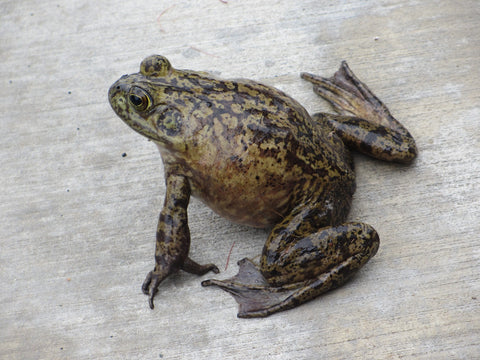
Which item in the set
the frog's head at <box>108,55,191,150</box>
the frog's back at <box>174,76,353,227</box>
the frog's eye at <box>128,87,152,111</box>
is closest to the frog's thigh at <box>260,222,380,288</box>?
the frog's back at <box>174,76,353,227</box>

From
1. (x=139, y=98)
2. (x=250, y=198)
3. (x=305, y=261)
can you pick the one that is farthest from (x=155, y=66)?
(x=305, y=261)

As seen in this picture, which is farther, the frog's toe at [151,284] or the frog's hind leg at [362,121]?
the frog's hind leg at [362,121]

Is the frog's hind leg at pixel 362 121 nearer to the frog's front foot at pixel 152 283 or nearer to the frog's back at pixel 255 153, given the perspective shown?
the frog's back at pixel 255 153

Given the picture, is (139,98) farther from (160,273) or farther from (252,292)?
(252,292)

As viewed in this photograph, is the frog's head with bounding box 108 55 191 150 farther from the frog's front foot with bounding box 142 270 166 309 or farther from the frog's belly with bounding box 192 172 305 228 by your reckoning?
the frog's front foot with bounding box 142 270 166 309

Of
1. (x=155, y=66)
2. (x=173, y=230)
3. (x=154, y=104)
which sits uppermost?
(x=155, y=66)

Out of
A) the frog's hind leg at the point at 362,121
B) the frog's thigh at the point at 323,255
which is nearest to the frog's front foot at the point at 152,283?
the frog's thigh at the point at 323,255
